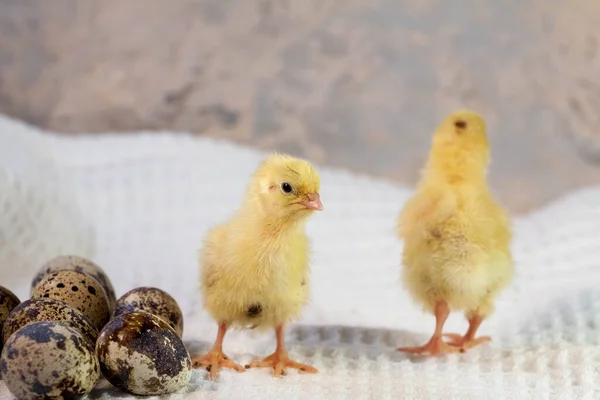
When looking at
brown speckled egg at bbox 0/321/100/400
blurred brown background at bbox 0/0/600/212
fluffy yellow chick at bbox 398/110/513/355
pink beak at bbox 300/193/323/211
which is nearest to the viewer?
brown speckled egg at bbox 0/321/100/400

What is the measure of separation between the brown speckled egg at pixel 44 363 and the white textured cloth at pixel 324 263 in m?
0.07

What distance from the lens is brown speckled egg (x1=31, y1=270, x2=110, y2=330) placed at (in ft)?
3.32

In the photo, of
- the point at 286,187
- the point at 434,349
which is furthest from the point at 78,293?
the point at 434,349

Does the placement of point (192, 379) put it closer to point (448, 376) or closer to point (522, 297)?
point (448, 376)

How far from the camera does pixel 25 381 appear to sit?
82 cm

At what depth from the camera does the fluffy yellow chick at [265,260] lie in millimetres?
977

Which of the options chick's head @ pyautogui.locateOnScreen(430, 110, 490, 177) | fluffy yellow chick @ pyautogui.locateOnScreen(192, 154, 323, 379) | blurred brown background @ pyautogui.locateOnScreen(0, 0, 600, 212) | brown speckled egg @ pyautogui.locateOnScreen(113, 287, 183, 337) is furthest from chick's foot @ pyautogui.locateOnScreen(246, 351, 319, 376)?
blurred brown background @ pyautogui.locateOnScreen(0, 0, 600, 212)

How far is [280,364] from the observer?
3.40 ft

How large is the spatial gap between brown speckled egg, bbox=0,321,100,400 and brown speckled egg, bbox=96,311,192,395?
0.03 m

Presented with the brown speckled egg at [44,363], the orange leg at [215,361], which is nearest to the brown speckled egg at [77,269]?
the orange leg at [215,361]

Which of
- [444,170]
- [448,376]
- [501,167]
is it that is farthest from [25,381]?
[501,167]

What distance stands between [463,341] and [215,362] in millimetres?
385

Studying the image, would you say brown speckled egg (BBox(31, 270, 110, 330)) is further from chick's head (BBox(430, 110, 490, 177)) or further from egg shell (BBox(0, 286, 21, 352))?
chick's head (BBox(430, 110, 490, 177))

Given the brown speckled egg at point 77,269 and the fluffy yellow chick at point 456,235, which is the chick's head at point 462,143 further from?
the brown speckled egg at point 77,269
